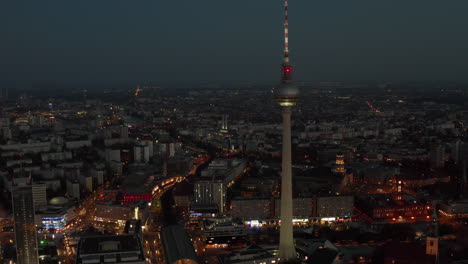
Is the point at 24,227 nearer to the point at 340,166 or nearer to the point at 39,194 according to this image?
the point at 39,194

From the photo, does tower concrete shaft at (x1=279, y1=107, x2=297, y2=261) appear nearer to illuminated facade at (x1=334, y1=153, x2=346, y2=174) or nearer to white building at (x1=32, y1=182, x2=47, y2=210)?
white building at (x1=32, y1=182, x2=47, y2=210)

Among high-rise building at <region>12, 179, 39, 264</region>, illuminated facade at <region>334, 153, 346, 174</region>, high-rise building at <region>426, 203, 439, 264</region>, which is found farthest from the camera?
illuminated facade at <region>334, 153, 346, 174</region>

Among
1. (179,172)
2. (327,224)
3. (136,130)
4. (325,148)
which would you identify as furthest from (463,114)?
(327,224)

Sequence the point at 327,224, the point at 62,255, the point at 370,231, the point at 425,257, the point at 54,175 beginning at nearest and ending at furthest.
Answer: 1. the point at 425,257
2. the point at 62,255
3. the point at 370,231
4. the point at 327,224
5. the point at 54,175

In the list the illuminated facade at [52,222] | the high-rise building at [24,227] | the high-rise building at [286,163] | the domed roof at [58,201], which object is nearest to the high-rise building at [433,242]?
the high-rise building at [286,163]

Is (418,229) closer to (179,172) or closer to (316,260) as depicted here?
(316,260)

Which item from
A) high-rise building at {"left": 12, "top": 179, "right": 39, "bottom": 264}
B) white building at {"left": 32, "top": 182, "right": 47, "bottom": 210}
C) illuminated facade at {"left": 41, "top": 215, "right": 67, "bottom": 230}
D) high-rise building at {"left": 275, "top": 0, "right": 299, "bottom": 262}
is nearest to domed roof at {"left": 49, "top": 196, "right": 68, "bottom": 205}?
white building at {"left": 32, "top": 182, "right": 47, "bottom": 210}
